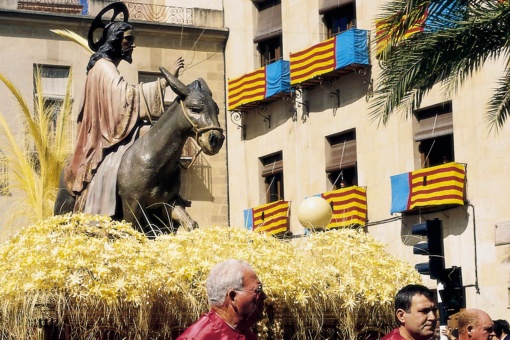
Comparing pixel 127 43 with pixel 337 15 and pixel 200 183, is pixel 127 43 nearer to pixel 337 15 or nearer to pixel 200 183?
pixel 337 15

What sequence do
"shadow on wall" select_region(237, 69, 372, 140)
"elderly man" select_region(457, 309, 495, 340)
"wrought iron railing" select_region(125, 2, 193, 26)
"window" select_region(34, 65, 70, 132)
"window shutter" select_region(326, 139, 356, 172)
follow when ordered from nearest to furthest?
1. "elderly man" select_region(457, 309, 495, 340)
2. "shadow on wall" select_region(237, 69, 372, 140)
3. "window shutter" select_region(326, 139, 356, 172)
4. "window" select_region(34, 65, 70, 132)
5. "wrought iron railing" select_region(125, 2, 193, 26)

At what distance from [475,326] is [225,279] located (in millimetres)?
3315

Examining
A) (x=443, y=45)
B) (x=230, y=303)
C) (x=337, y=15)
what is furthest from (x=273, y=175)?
(x=230, y=303)

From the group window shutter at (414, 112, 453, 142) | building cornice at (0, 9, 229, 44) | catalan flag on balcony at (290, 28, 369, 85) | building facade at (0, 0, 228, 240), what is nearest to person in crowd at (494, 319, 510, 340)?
window shutter at (414, 112, 453, 142)

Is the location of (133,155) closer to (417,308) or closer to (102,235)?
(102,235)

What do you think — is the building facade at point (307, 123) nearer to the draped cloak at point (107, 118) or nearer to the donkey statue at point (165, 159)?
the draped cloak at point (107, 118)

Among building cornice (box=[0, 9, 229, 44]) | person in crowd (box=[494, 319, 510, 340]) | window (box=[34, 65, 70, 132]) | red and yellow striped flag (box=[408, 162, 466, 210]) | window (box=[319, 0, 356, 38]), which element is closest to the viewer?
person in crowd (box=[494, 319, 510, 340])

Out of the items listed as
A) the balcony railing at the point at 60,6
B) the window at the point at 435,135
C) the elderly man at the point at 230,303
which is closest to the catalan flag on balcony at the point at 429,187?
the window at the point at 435,135

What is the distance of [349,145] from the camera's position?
118ft

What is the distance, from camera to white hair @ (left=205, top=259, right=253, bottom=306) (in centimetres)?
700

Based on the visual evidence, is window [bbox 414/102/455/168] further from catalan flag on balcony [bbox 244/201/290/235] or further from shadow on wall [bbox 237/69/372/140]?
catalan flag on balcony [bbox 244/201/290/235]

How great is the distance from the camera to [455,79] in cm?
1870

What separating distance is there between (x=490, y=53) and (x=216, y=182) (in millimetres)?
24691

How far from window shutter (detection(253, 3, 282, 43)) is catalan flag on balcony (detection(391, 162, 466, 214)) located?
8970 millimetres
